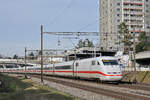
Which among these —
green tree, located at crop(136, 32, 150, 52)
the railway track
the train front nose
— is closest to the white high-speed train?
the train front nose

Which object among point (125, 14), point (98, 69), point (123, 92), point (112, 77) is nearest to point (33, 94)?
point (123, 92)

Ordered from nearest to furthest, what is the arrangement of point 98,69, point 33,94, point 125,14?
point 33,94, point 98,69, point 125,14

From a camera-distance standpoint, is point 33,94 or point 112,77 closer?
point 33,94

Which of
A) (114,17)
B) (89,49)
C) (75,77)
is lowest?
(75,77)

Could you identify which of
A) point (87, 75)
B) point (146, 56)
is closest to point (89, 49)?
point (146, 56)

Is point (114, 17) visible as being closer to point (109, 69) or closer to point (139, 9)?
point (139, 9)

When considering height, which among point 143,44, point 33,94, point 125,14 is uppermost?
point 125,14

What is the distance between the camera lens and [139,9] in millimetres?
117812

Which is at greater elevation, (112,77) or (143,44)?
(143,44)

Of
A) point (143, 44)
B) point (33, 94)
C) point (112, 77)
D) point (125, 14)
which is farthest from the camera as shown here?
point (125, 14)

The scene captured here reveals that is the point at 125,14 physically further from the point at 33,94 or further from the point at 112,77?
the point at 33,94

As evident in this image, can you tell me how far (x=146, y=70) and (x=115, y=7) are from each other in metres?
71.8

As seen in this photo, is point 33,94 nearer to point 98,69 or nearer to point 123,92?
point 123,92

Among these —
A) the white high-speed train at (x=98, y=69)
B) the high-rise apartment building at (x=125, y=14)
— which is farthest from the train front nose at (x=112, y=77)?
the high-rise apartment building at (x=125, y=14)
